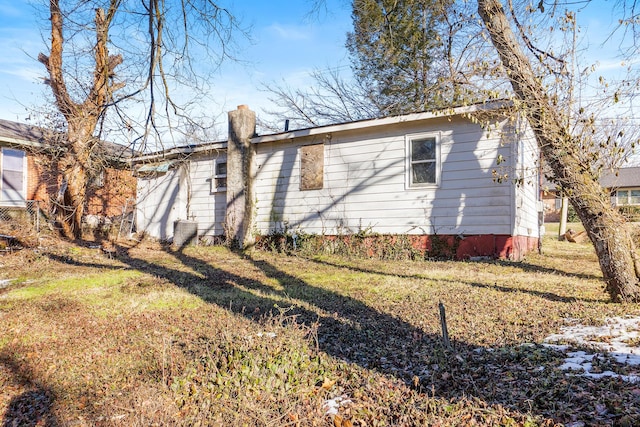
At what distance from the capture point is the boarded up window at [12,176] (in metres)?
14.6

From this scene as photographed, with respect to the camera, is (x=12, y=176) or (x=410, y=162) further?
(x=12, y=176)

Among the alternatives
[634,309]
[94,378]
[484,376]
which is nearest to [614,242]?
[634,309]

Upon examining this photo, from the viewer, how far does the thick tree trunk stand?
201 inches

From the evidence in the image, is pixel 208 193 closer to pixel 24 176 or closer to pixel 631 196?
pixel 24 176

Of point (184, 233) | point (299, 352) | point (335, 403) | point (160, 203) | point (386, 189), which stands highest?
point (386, 189)

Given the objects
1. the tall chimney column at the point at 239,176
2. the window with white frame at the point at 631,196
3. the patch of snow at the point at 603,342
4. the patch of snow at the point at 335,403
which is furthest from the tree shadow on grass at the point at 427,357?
the window with white frame at the point at 631,196

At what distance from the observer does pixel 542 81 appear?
5496mm

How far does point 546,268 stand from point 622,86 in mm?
4524

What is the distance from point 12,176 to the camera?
14.9 m

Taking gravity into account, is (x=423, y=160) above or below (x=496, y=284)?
above

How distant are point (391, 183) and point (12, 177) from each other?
13457mm

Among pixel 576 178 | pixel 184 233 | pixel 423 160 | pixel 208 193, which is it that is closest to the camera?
pixel 576 178

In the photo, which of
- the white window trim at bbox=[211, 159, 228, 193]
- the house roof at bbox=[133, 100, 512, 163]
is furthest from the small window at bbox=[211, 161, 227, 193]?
the house roof at bbox=[133, 100, 512, 163]

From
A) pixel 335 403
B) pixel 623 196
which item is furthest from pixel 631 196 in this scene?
pixel 335 403
